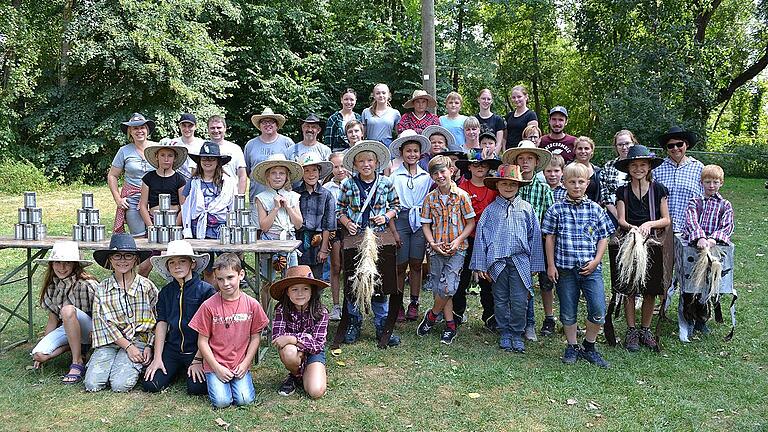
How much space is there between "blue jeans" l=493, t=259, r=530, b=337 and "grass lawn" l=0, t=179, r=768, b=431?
0.73ft

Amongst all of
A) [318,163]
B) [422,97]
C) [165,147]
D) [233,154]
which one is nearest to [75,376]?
[165,147]

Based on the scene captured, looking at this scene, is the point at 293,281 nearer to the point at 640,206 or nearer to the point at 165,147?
the point at 165,147

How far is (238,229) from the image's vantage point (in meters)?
5.30

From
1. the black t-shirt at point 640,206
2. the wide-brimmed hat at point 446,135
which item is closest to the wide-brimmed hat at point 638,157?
the black t-shirt at point 640,206

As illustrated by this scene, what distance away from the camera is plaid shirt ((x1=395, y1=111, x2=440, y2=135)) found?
743 centimetres

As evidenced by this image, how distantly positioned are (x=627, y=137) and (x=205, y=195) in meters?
4.23

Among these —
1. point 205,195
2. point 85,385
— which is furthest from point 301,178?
point 85,385

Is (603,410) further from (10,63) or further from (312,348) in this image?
(10,63)

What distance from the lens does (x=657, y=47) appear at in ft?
60.6

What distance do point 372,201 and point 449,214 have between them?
2.35 ft

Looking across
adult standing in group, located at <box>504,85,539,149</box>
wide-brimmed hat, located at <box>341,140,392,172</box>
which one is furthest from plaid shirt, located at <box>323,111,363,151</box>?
adult standing in group, located at <box>504,85,539,149</box>

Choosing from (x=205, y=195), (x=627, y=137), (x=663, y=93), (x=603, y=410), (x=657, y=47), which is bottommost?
(x=603, y=410)

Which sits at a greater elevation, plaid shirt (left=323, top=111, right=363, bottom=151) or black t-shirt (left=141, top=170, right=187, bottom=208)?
plaid shirt (left=323, top=111, right=363, bottom=151)

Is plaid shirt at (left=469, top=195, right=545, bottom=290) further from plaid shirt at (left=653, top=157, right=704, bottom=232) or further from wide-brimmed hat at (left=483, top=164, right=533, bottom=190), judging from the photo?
plaid shirt at (left=653, top=157, right=704, bottom=232)
